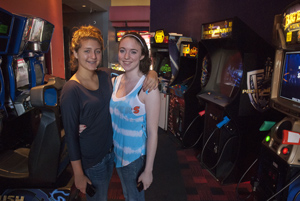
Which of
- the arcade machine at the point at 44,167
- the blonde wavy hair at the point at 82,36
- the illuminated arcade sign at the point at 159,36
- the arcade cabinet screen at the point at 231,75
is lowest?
the arcade machine at the point at 44,167

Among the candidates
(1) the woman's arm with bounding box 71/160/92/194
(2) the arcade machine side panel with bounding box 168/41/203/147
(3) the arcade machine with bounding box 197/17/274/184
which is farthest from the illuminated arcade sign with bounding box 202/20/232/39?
(1) the woman's arm with bounding box 71/160/92/194

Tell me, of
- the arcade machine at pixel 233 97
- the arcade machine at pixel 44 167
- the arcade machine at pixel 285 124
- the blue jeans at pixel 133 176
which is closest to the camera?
the blue jeans at pixel 133 176

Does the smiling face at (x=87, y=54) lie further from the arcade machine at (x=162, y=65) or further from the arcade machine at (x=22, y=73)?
the arcade machine at (x=162, y=65)

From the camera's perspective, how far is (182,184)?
2.57 metres

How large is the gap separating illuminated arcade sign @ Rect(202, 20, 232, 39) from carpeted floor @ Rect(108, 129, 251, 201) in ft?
5.32

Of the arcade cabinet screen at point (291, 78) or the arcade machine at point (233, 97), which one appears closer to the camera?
the arcade cabinet screen at point (291, 78)

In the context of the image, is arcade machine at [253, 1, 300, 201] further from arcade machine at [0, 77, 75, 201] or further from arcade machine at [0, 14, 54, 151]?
arcade machine at [0, 14, 54, 151]

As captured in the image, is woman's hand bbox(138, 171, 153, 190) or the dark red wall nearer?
woman's hand bbox(138, 171, 153, 190)

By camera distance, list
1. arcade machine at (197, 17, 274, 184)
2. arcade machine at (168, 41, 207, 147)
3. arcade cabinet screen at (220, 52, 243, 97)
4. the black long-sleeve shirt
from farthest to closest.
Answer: arcade machine at (168, 41, 207, 147)
arcade cabinet screen at (220, 52, 243, 97)
arcade machine at (197, 17, 274, 184)
the black long-sleeve shirt

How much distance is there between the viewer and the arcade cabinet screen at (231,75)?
8.68ft

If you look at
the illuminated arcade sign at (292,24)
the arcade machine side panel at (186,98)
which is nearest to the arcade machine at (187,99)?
the arcade machine side panel at (186,98)

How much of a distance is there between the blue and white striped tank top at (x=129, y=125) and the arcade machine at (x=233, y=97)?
1.24 m

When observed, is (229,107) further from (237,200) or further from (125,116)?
(125,116)

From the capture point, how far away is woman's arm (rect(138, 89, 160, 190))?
125 centimetres
